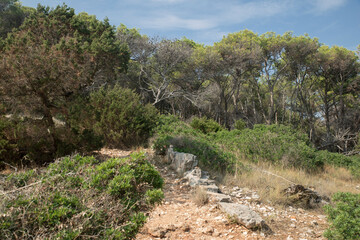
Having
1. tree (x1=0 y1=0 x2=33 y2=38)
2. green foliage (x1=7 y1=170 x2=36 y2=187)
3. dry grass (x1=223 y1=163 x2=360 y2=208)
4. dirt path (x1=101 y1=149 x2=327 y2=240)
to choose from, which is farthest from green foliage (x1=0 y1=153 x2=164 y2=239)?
tree (x1=0 y1=0 x2=33 y2=38)

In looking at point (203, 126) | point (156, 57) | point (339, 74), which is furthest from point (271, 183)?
point (339, 74)

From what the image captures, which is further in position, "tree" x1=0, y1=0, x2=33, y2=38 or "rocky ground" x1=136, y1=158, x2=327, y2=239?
"tree" x1=0, y1=0, x2=33, y2=38

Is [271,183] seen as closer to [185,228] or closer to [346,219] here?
[346,219]

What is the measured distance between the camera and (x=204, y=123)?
573 inches

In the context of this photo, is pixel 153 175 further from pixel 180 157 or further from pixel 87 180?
pixel 180 157

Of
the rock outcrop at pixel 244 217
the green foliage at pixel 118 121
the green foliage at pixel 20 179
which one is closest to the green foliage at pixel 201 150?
the green foliage at pixel 118 121

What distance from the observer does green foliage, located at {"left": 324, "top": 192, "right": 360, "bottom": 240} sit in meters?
3.43

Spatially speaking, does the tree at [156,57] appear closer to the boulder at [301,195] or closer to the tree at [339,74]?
the tree at [339,74]

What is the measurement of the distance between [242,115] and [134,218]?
85.0 feet

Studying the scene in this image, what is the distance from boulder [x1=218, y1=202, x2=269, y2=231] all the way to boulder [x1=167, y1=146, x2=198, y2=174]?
2.24 m

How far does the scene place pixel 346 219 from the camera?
351 centimetres

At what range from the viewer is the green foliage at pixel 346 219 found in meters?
3.43

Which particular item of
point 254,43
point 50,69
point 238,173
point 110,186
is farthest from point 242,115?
point 110,186

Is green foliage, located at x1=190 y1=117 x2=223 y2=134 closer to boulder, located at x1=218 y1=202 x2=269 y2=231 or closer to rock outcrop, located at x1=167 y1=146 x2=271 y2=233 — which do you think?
rock outcrop, located at x1=167 y1=146 x2=271 y2=233
